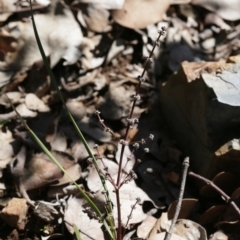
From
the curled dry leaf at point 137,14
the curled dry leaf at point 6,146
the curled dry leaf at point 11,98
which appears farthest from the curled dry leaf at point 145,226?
the curled dry leaf at point 137,14

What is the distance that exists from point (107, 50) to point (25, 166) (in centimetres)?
97

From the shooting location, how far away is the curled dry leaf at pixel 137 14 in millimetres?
3088

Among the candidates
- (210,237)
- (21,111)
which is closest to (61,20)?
(21,111)

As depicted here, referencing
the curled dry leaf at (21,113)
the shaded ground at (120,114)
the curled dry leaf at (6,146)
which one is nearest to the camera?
the shaded ground at (120,114)

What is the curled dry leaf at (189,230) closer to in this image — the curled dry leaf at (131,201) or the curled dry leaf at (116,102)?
the curled dry leaf at (131,201)

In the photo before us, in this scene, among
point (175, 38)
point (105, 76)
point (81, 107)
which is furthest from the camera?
point (175, 38)

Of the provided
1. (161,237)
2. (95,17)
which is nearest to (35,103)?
(95,17)

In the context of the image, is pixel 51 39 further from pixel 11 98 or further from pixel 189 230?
pixel 189 230

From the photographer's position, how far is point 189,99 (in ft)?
8.35

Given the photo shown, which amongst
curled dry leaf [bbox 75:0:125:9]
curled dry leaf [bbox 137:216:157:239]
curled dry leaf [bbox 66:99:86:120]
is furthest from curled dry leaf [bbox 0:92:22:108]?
curled dry leaf [bbox 137:216:157:239]

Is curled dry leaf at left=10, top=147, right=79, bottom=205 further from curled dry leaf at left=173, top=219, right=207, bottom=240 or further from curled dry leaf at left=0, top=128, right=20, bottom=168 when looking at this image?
curled dry leaf at left=173, top=219, right=207, bottom=240

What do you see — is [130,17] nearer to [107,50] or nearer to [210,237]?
[107,50]

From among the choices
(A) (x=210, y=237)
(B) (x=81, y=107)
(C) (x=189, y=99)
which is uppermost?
(C) (x=189, y=99)

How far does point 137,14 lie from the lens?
10.2 ft
